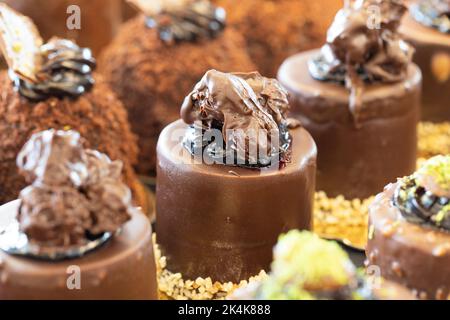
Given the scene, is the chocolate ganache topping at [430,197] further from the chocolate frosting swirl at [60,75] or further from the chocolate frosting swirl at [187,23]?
the chocolate frosting swirl at [187,23]

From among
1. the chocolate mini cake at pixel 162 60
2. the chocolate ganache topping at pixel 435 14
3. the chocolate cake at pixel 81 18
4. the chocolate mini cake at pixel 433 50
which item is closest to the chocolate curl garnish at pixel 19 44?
the chocolate mini cake at pixel 162 60

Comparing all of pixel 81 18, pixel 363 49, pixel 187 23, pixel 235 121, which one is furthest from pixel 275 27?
pixel 235 121

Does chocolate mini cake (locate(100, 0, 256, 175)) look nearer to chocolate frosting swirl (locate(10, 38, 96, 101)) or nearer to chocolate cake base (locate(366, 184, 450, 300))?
chocolate frosting swirl (locate(10, 38, 96, 101))

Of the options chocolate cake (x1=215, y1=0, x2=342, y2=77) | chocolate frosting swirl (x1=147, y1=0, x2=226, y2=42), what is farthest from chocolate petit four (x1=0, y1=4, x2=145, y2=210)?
chocolate cake (x1=215, y1=0, x2=342, y2=77)

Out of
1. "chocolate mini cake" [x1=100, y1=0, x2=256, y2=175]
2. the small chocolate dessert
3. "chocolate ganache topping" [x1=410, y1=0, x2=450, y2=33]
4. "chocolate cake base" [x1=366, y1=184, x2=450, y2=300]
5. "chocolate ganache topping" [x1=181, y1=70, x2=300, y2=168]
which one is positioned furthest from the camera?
"chocolate ganache topping" [x1=410, y1=0, x2=450, y2=33]

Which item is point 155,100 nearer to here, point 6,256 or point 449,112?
point 449,112
